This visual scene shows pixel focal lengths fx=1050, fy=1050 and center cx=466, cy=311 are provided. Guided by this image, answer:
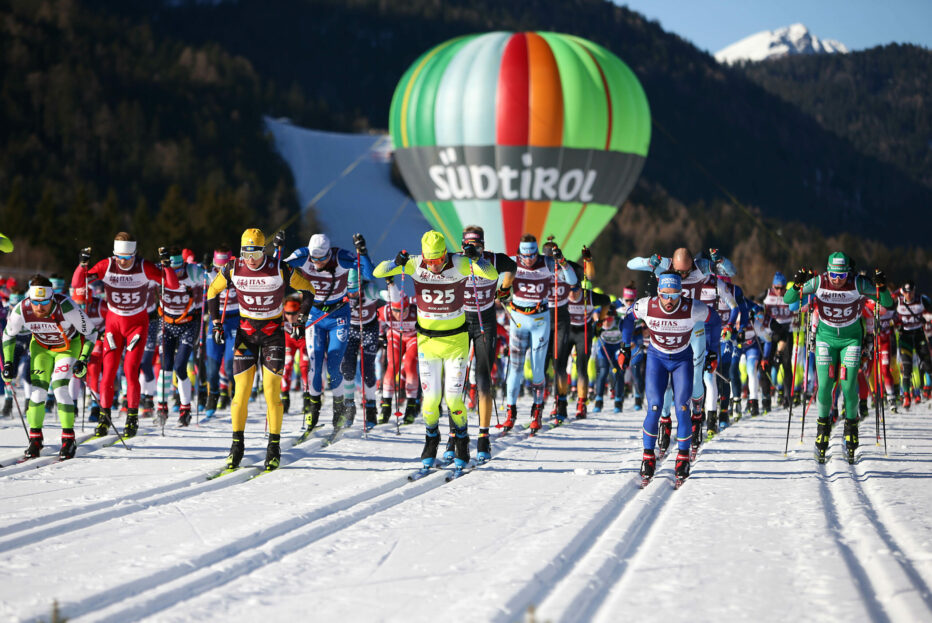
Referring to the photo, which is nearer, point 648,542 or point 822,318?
point 648,542

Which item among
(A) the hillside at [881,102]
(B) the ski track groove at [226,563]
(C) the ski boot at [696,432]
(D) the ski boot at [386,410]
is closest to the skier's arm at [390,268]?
(B) the ski track groove at [226,563]

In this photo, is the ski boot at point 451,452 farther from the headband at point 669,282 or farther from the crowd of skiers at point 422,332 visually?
the headband at point 669,282

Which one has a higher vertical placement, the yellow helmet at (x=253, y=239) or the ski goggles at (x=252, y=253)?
the yellow helmet at (x=253, y=239)

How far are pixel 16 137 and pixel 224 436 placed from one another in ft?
258

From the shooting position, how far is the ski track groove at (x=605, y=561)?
534 cm

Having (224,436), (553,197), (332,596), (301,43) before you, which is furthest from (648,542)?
(301,43)

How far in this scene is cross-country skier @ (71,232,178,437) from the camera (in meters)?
12.0

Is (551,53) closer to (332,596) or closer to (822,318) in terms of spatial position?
(822,318)

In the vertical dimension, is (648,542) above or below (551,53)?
below

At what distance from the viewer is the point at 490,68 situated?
104 feet

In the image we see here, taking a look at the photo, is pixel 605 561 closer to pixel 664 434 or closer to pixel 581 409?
pixel 664 434

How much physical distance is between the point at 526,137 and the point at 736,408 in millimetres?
15860

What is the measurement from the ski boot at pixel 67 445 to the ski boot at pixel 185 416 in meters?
2.79

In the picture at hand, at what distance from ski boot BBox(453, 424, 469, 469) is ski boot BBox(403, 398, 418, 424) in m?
3.97
